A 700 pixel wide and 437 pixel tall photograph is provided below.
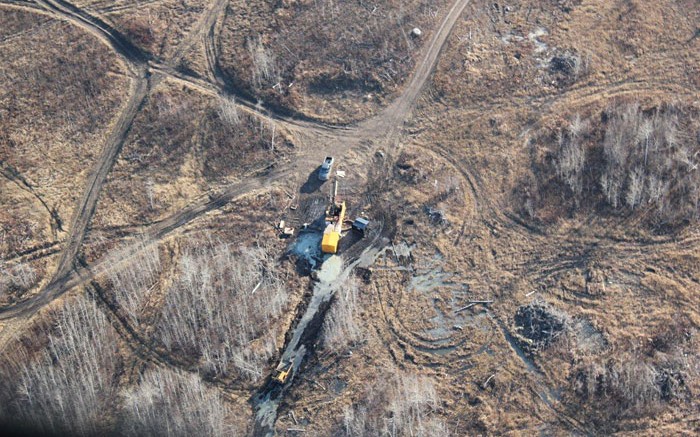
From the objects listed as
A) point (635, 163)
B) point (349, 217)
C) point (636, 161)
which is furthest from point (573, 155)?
point (349, 217)

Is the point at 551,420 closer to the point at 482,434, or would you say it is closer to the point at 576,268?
the point at 482,434

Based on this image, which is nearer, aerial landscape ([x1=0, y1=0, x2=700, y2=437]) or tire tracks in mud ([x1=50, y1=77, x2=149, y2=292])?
aerial landscape ([x1=0, y1=0, x2=700, y2=437])

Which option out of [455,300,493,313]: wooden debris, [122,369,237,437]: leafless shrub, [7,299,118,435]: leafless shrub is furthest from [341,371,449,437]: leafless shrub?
[7,299,118,435]: leafless shrub

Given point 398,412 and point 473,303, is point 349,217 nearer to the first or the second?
point 473,303

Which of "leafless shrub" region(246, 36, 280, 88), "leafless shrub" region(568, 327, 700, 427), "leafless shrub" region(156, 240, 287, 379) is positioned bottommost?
"leafless shrub" region(568, 327, 700, 427)

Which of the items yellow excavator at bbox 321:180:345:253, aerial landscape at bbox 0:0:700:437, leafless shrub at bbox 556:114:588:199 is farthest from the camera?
leafless shrub at bbox 556:114:588:199

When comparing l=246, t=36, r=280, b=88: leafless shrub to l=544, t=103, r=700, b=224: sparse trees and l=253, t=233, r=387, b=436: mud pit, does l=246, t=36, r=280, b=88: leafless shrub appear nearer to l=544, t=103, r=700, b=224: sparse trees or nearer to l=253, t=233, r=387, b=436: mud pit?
l=253, t=233, r=387, b=436: mud pit

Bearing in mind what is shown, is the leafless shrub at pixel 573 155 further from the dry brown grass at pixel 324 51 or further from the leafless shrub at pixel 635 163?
the dry brown grass at pixel 324 51
